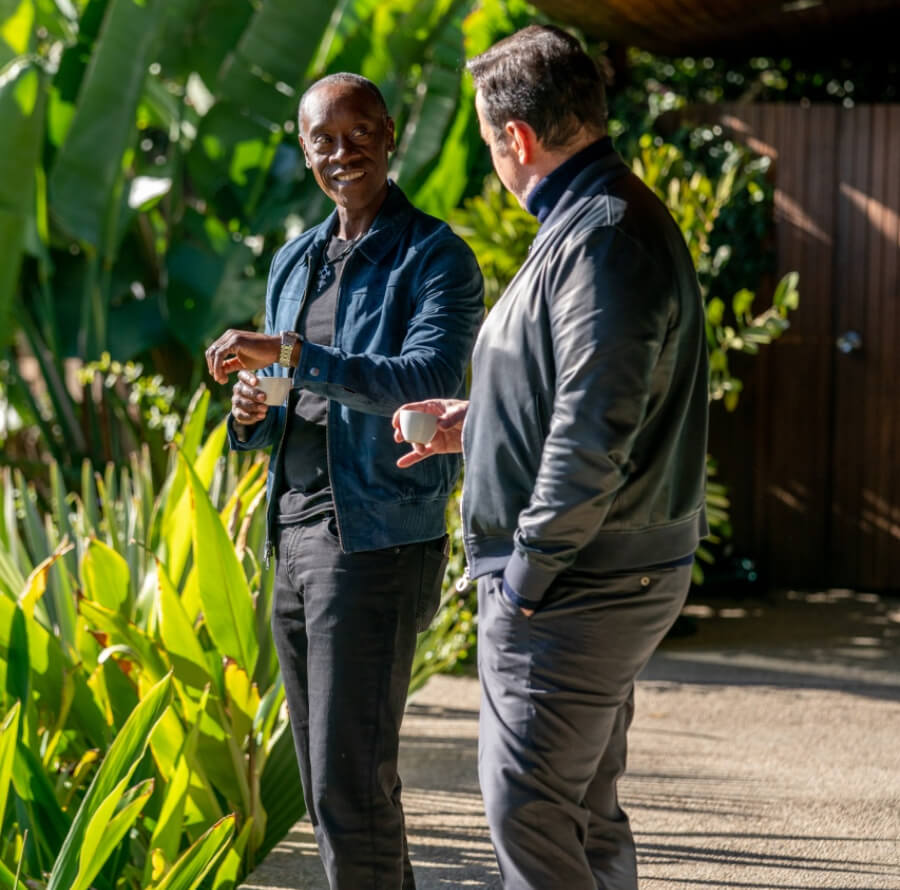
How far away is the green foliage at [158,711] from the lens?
9.25 ft

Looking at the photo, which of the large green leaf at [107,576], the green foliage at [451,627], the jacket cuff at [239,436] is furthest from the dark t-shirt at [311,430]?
the green foliage at [451,627]

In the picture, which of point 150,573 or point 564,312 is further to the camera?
point 150,573

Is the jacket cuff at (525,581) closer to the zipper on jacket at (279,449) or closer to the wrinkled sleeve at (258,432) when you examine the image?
the zipper on jacket at (279,449)

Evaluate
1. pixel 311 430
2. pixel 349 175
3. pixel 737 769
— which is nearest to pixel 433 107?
pixel 737 769

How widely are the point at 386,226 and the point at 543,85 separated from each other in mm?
603

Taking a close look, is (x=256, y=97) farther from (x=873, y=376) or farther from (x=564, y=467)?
(x=564, y=467)

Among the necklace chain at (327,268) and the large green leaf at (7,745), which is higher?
the necklace chain at (327,268)

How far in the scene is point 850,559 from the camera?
6.68 metres

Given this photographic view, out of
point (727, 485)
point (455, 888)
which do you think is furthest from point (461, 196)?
point (455, 888)

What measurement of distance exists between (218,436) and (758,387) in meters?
3.56

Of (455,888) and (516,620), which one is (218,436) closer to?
(455,888)

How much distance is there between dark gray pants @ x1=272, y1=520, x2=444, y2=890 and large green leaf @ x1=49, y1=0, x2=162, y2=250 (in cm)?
439

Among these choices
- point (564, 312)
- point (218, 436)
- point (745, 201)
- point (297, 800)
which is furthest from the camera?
point (745, 201)

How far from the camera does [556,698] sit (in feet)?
6.89
